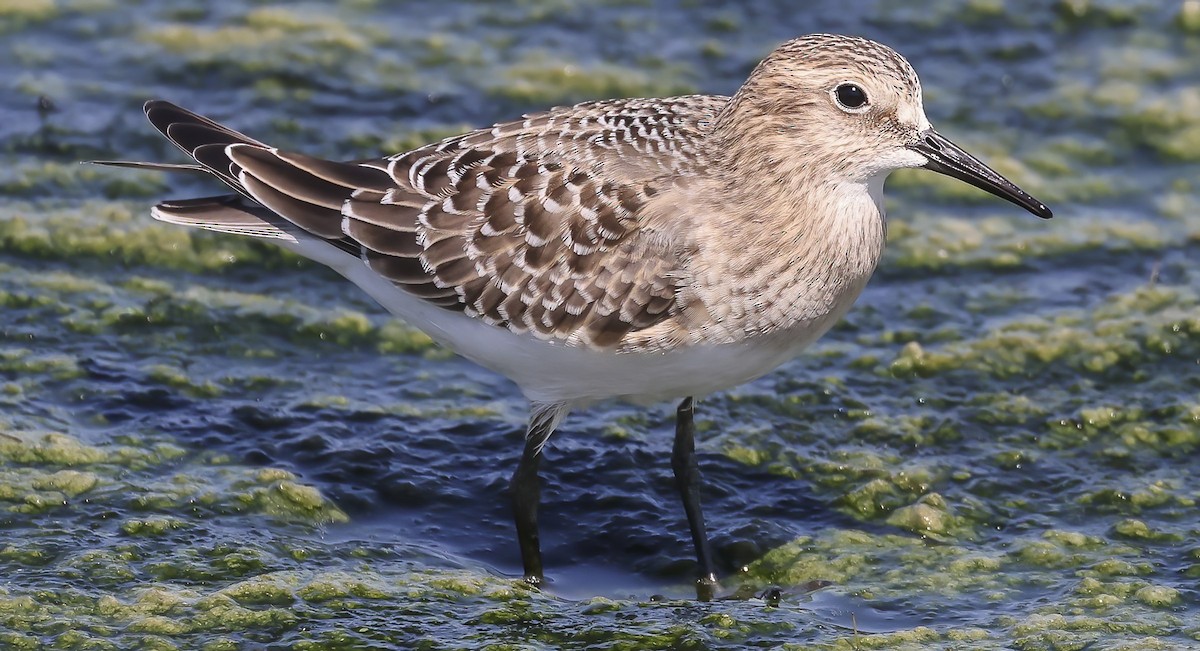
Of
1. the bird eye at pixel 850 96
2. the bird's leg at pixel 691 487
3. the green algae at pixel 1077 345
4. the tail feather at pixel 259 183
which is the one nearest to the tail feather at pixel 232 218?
the tail feather at pixel 259 183

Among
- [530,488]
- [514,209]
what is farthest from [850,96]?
[530,488]

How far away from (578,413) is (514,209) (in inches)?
67.4

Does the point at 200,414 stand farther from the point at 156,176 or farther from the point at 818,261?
the point at 818,261

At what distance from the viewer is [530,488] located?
22.6 ft

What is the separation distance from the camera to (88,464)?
692cm

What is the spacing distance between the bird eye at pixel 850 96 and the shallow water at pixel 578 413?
6.38ft

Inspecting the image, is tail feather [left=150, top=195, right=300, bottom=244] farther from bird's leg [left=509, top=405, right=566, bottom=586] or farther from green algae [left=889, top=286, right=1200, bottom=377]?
green algae [left=889, top=286, right=1200, bottom=377]

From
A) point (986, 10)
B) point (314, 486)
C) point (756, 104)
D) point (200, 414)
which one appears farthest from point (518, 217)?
point (986, 10)

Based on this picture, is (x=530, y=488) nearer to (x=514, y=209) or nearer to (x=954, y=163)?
(x=514, y=209)

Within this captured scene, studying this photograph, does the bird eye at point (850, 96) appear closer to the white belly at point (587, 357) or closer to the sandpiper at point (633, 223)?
the sandpiper at point (633, 223)

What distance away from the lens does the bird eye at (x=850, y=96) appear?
19.9 feet

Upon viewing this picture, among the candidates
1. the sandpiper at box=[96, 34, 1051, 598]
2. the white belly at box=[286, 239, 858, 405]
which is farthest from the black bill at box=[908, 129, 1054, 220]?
the white belly at box=[286, 239, 858, 405]

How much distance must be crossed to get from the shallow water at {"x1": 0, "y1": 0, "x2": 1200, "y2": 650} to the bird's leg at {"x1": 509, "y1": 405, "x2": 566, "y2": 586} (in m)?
0.12

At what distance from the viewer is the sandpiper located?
6.10 m
